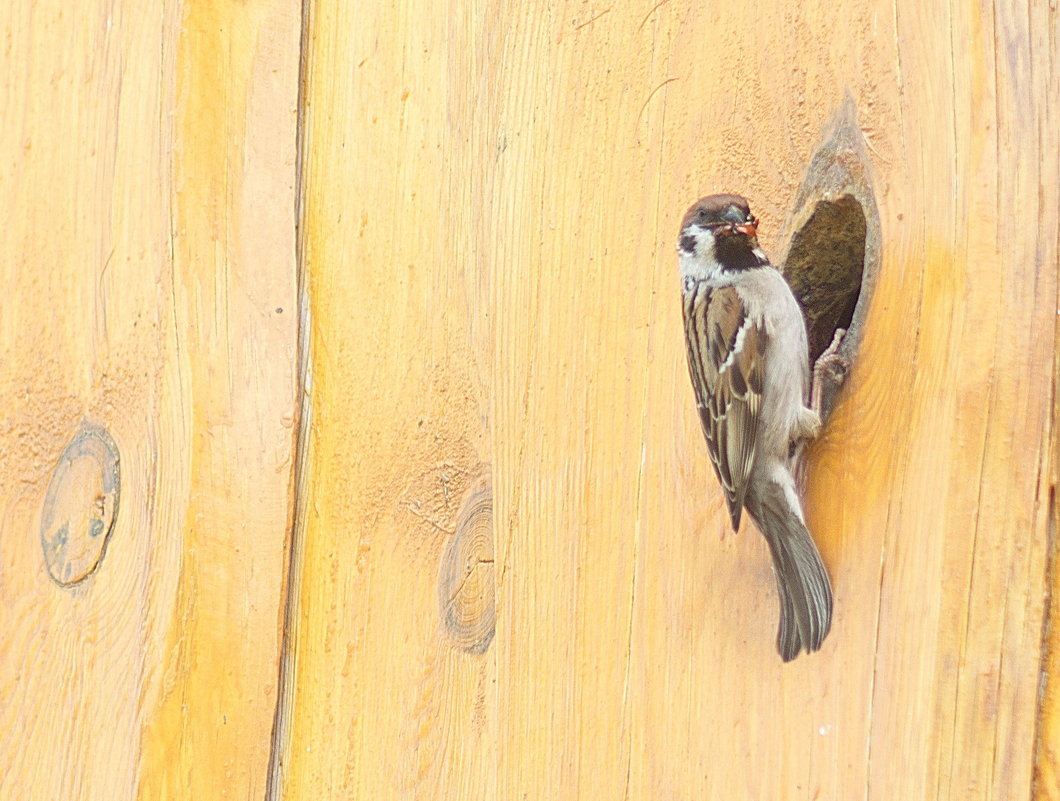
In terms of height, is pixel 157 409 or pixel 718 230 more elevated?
pixel 718 230

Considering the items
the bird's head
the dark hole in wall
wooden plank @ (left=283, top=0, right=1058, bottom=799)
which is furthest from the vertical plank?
the dark hole in wall

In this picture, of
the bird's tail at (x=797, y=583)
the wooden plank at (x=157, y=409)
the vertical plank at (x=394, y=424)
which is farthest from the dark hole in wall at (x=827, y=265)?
the wooden plank at (x=157, y=409)

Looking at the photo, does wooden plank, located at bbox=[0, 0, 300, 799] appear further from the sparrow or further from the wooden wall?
the sparrow

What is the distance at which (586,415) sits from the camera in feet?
4.81

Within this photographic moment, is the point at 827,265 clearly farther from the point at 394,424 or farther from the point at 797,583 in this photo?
the point at 394,424

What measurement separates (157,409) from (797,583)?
71 cm

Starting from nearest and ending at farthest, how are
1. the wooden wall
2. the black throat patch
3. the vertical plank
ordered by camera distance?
the wooden wall, the vertical plank, the black throat patch

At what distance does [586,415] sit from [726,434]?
0.16 metres

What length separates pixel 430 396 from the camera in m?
1.49

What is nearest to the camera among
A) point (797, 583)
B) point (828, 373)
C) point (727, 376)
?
point (797, 583)

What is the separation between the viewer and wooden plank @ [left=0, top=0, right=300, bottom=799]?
1385 millimetres

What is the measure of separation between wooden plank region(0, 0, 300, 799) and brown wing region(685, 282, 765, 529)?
18.0 inches

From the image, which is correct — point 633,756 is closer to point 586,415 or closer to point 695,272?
point 586,415

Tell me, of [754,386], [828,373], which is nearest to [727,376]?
[754,386]
